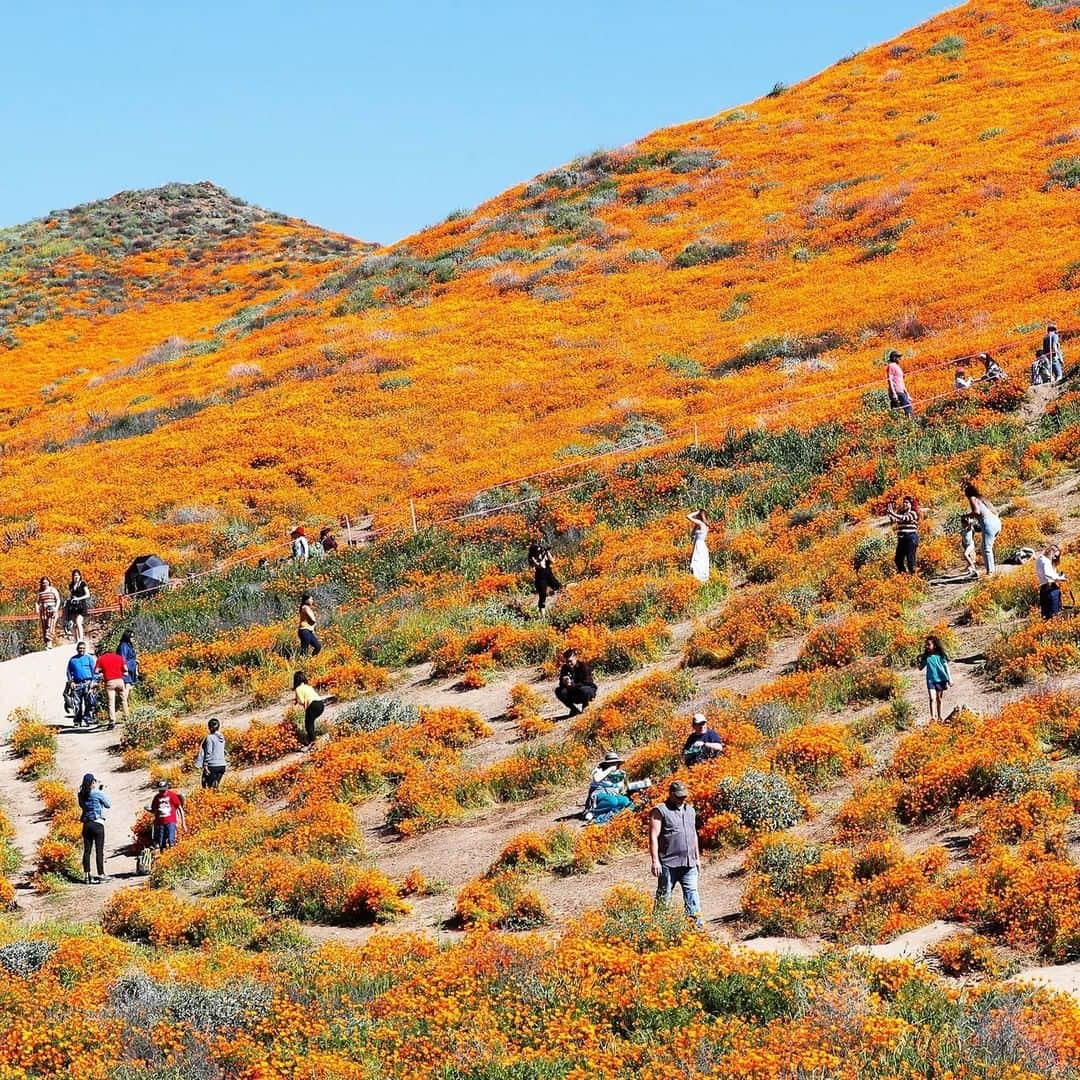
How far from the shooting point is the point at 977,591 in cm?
1925

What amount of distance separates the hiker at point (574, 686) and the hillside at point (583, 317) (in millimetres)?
14360

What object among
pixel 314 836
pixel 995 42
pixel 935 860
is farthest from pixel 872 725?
pixel 995 42

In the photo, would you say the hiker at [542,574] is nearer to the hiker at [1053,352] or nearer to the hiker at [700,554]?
the hiker at [700,554]

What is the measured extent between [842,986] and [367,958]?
4.15 meters

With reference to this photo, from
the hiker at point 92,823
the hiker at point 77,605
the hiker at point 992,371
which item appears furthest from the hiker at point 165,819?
the hiker at point 992,371

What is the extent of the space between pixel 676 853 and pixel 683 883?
268mm

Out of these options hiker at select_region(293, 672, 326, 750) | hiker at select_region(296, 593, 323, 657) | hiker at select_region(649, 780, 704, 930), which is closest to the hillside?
hiker at select_region(296, 593, 323, 657)

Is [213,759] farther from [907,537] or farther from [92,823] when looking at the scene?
[907,537]

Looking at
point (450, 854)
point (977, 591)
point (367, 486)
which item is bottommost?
point (450, 854)

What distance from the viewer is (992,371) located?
95.6 ft

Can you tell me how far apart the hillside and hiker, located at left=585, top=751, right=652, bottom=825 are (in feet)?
58.0

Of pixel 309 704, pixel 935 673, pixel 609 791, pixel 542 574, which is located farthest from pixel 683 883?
pixel 542 574

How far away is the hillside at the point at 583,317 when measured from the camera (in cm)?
3784

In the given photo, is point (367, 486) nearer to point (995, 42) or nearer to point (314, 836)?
point (314, 836)
